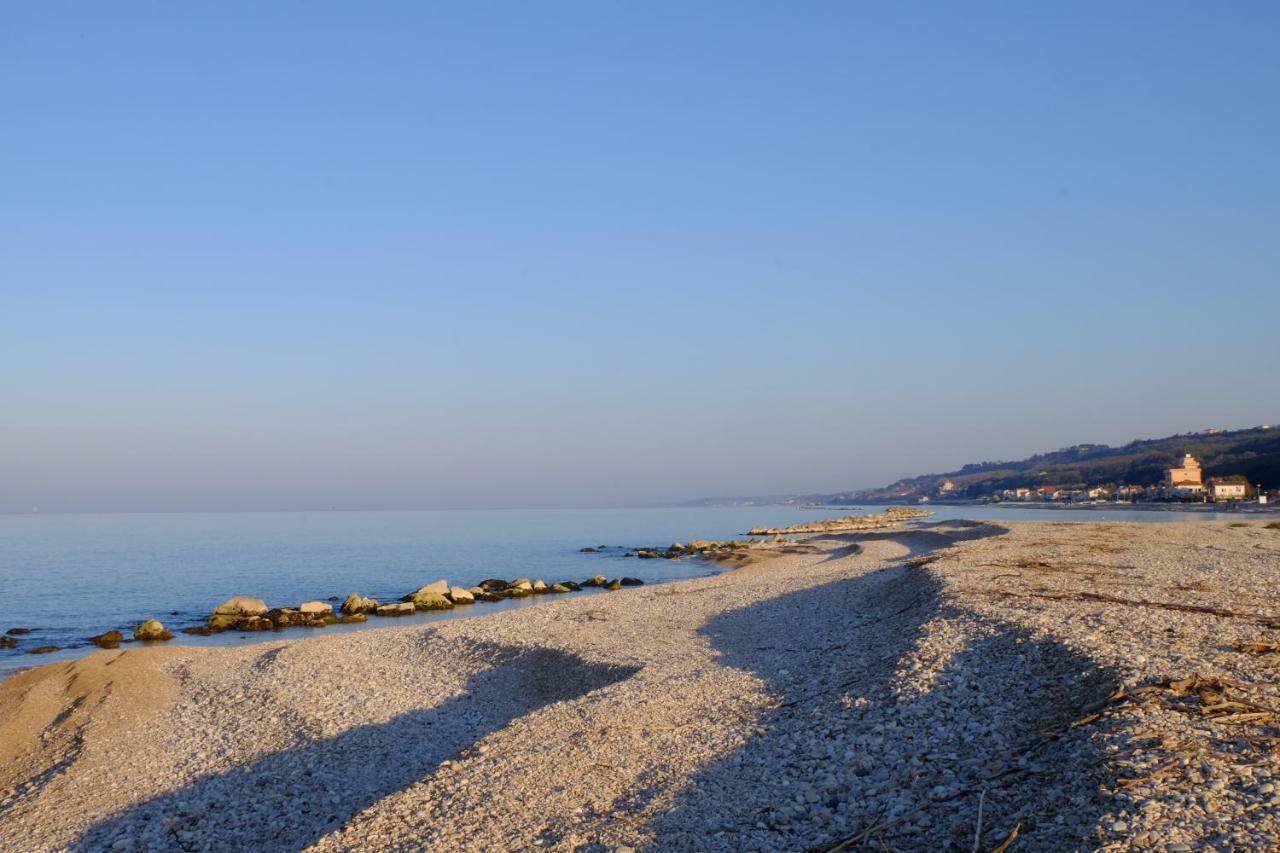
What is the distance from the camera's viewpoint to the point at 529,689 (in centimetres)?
1603

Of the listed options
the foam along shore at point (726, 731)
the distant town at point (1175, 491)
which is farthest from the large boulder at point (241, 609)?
the distant town at point (1175, 491)

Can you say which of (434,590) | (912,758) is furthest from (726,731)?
(434,590)

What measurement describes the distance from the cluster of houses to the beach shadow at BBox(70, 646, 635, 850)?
337 ft

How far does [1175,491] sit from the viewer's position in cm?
11825

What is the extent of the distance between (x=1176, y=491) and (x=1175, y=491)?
0.32 metres

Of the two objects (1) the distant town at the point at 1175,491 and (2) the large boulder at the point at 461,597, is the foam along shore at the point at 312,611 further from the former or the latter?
(1) the distant town at the point at 1175,491

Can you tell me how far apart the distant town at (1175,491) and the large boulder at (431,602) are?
90.5 metres

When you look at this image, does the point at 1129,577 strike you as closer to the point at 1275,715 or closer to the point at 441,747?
the point at 1275,715

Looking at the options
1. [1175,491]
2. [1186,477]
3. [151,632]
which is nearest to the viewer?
[151,632]

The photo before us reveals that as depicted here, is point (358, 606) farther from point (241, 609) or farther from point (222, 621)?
point (222, 621)

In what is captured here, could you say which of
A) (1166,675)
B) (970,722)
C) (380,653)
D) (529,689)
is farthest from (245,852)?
(380,653)

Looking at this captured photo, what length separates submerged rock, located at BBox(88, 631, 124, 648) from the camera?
27.6m

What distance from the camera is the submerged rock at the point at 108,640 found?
90.4 ft

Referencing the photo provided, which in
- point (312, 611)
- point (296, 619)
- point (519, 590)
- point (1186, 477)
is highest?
point (1186, 477)
